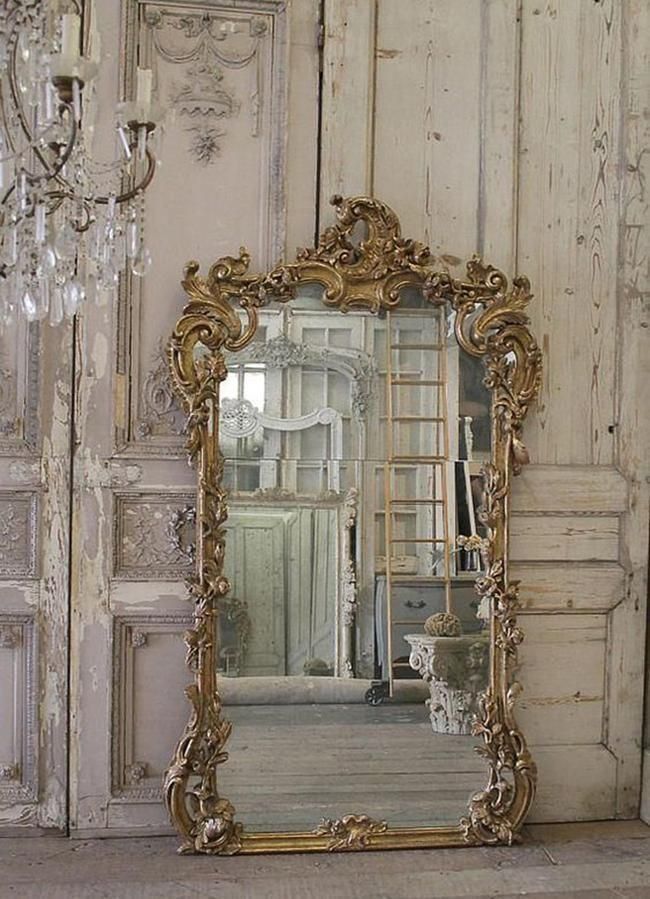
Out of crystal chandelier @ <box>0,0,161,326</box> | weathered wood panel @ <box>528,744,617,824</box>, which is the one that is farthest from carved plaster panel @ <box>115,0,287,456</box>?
weathered wood panel @ <box>528,744,617,824</box>

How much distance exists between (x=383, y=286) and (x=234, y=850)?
1.78m

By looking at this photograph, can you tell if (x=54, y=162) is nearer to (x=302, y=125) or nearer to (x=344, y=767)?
(x=302, y=125)

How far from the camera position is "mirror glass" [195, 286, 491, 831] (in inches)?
126

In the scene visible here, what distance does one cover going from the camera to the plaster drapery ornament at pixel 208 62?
327 cm

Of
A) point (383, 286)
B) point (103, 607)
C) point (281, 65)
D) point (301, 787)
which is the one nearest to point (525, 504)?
point (383, 286)

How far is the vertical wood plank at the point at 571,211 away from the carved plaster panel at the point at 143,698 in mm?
1351

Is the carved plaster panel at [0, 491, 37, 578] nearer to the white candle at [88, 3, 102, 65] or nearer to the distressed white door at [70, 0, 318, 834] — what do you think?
the distressed white door at [70, 0, 318, 834]

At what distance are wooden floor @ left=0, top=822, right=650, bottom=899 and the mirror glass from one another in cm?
15

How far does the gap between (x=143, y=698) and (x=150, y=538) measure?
0.50 m

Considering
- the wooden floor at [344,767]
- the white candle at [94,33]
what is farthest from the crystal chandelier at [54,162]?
the wooden floor at [344,767]

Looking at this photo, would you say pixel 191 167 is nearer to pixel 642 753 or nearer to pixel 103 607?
pixel 103 607

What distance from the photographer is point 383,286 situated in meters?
3.27

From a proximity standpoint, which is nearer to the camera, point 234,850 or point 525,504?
point 234,850

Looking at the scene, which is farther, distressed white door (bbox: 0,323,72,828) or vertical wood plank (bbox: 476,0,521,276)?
vertical wood plank (bbox: 476,0,521,276)
